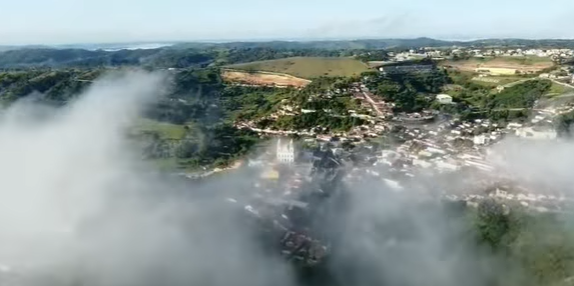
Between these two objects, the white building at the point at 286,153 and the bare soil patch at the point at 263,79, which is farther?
the bare soil patch at the point at 263,79

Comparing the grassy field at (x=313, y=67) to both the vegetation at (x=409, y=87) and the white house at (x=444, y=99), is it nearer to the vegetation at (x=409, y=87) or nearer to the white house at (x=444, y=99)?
the vegetation at (x=409, y=87)

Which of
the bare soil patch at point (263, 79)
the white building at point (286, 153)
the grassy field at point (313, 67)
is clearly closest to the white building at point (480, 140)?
the white building at point (286, 153)

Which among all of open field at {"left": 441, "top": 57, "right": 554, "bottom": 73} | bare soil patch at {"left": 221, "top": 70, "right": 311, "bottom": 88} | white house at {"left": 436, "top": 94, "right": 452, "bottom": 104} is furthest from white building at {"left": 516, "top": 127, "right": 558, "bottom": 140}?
bare soil patch at {"left": 221, "top": 70, "right": 311, "bottom": 88}

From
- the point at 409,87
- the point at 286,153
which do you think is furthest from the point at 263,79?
the point at 286,153

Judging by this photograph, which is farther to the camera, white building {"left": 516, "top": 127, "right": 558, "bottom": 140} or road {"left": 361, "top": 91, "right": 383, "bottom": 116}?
road {"left": 361, "top": 91, "right": 383, "bottom": 116}

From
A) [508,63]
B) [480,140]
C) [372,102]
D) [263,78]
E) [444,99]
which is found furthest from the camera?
[263,78]

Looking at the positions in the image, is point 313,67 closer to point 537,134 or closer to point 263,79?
point 263,79

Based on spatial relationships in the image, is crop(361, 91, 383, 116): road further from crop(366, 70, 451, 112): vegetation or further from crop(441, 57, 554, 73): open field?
crop(441, 57, 554, 73): open field
